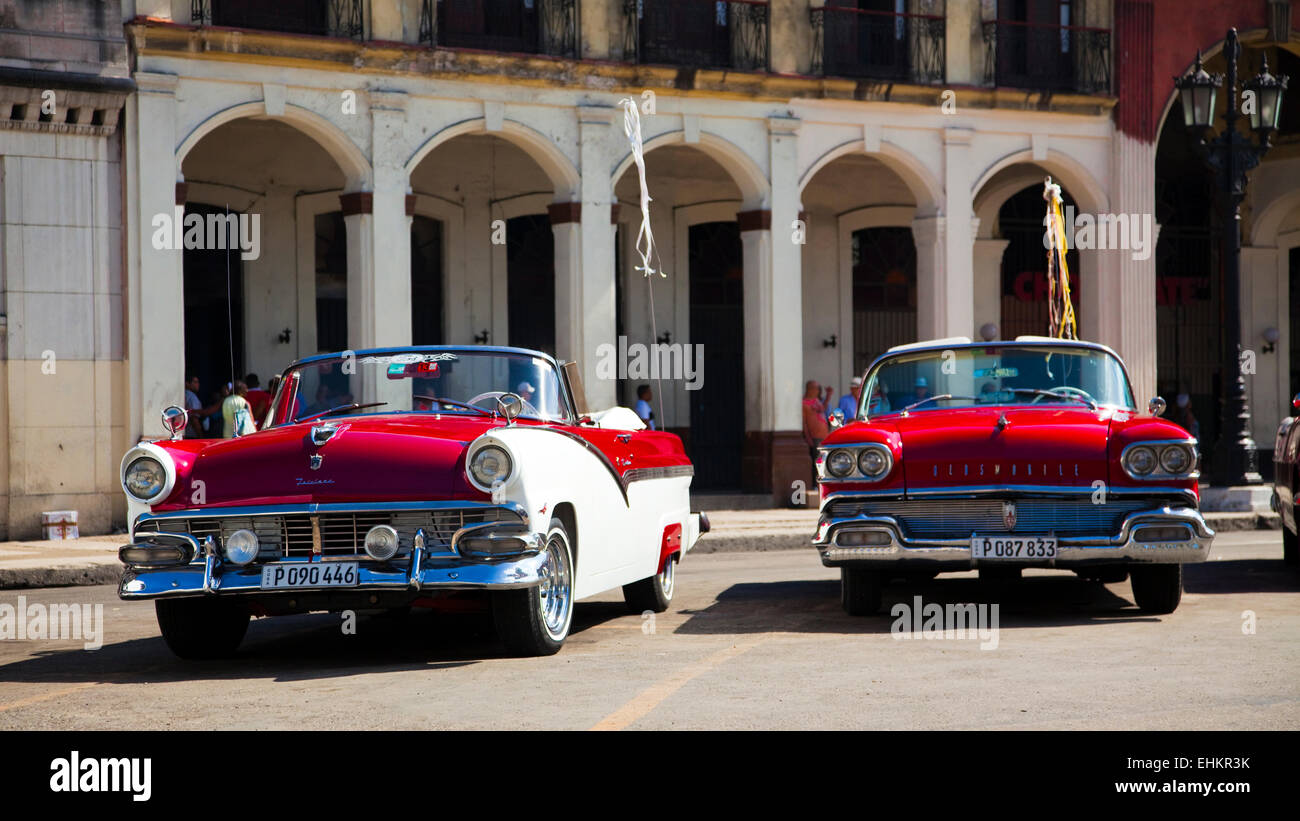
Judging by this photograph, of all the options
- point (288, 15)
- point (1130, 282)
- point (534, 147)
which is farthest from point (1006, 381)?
point (1130, 282)

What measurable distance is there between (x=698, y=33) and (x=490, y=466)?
1595 centimetres

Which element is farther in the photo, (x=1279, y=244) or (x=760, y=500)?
(x=1279, y=244)

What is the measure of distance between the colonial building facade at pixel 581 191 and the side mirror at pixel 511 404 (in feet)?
37.0

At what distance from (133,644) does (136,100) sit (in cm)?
1137

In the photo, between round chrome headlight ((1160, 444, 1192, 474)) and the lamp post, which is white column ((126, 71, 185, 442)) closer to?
the lamp post

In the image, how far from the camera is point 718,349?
26.6 meters

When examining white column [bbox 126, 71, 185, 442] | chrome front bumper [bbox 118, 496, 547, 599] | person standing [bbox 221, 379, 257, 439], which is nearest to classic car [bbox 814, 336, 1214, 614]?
chrome front bumper [bbox 118, 496, 547, 599]

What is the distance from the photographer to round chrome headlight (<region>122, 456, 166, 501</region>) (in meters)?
8.07

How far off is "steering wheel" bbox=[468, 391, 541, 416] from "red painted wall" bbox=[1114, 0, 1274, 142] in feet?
60.5

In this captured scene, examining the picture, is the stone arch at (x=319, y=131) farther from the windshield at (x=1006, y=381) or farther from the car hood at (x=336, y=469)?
the car hood at (x=336, y=469)

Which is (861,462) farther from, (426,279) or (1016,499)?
(426,279)
